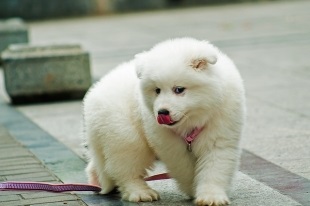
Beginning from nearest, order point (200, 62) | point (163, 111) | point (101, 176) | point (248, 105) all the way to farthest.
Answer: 1. point (163, 111)
2. point (200, 62)
3. point (101, 176)
4. point (248, 105)

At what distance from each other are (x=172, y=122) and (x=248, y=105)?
436cm

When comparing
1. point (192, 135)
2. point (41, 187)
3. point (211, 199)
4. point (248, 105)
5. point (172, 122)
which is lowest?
point (248, 105)

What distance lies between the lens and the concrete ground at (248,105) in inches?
233

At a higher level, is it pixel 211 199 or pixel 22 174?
pixel 211 199

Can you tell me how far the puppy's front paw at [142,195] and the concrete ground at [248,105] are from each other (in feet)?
0.23

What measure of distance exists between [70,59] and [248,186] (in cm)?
489

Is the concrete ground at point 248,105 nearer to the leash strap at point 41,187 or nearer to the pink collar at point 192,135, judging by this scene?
the leash strap at point 41,187

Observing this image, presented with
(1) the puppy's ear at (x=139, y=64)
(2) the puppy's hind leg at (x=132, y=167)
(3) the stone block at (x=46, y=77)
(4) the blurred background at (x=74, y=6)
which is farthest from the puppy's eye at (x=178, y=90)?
(4) the blurred background at (x=74, y=6)

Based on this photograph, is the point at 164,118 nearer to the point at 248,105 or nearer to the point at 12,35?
the point at 248,105

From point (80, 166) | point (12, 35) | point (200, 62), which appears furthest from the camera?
point (12, 35)

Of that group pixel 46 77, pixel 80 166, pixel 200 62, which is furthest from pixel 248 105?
pixel 200 62

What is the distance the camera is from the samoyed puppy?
16.6 ft

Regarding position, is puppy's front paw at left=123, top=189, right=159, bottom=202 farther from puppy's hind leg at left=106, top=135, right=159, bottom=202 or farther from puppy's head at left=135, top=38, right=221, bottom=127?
puppy's head at left=135, top=38, right=221, bottom=127

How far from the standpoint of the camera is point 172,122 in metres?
5.03
